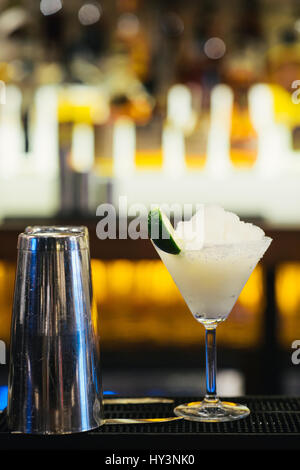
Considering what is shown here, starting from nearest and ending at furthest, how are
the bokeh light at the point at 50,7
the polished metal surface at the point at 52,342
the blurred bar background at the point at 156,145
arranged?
the polished metal surface at the point at 52,342, the blurred bar background at the point at 156,145, the bokeh light at the point at 50,7

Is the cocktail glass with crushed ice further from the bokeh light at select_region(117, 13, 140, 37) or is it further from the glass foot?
the bokeh light at select_region(117, 13, 140, 37)

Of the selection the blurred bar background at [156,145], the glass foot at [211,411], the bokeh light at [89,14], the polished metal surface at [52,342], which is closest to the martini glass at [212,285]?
the glass foot at [211,411]

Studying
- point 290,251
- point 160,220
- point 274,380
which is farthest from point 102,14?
point 160,220

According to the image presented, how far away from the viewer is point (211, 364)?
3.32ft

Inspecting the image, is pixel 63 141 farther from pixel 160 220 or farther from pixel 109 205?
pixel 160 220

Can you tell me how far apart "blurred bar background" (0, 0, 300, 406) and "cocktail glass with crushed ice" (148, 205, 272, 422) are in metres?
1.78

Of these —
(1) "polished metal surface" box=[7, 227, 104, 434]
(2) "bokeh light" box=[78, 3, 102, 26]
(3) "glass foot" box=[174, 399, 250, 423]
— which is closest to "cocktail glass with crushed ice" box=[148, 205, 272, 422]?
(3) "glass foot" box=[174, 399, 250, 423]

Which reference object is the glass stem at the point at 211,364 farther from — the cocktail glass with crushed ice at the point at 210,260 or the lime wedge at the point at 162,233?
the lime wedge at the point at 162,233

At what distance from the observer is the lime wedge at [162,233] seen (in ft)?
3.15

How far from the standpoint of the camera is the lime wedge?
0.96m

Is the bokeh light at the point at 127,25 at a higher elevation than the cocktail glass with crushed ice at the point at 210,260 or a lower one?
higher

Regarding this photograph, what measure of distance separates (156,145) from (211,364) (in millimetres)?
2597

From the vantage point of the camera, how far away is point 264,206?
12.9 feet

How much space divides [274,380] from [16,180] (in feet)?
6.26
